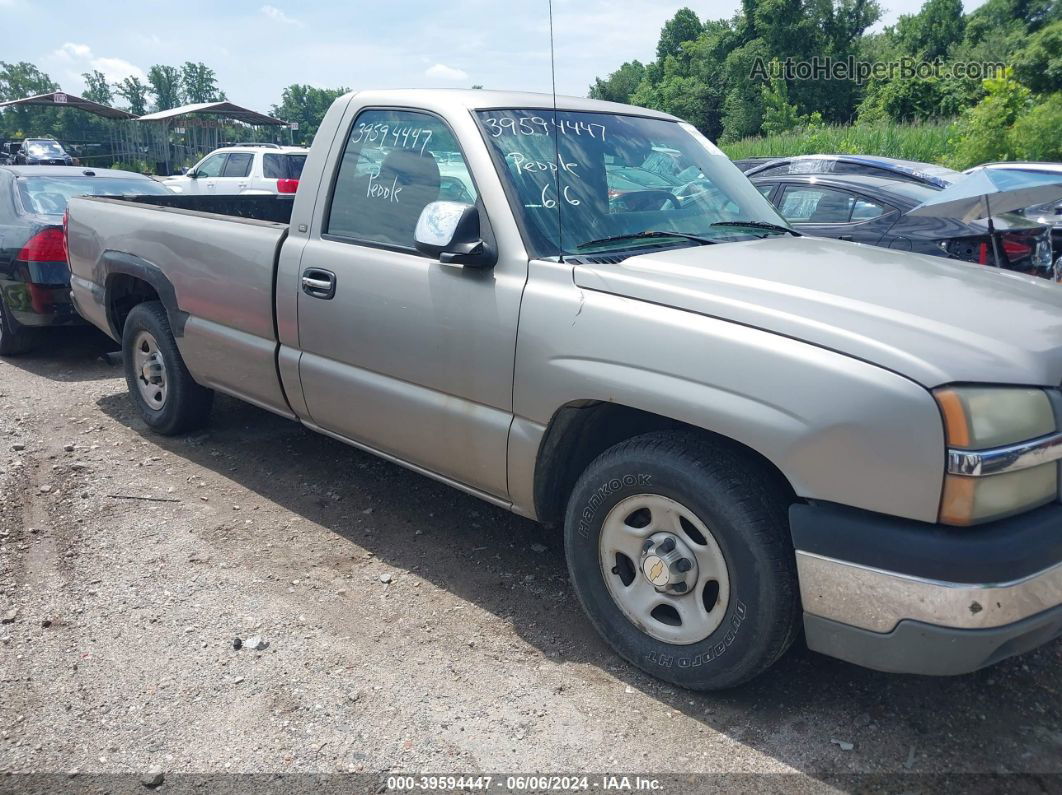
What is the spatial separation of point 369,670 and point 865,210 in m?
6.73

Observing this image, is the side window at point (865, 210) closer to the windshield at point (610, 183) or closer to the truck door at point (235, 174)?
the windshield at point (610, 183)

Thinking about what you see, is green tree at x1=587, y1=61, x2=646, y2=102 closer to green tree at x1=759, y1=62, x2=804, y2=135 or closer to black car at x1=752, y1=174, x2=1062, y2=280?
green tree at x1=759, y1=62, x2=804, y2=135

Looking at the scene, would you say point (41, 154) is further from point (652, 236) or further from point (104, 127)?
point (652, 236)

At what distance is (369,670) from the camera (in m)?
3.11

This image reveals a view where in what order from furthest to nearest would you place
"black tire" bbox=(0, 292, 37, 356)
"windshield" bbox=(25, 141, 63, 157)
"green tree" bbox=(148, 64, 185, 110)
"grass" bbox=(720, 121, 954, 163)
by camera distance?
"green tree" bbox=(148, 64, 185, 110)
"windshield" bbox=(25, 141, 63, 157)
"grass" bbox=(720, 121, 954, 163)
"black tire" bbox=(0, 292, 37, 356)

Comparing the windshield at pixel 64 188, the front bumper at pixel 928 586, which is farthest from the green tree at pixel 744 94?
the front bumper at pixel 928 586

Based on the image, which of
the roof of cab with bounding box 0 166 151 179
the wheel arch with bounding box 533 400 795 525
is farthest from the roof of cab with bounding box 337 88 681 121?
the roof of cab with bounding box 0 166 151 179

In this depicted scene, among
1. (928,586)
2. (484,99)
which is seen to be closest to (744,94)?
(484,99)

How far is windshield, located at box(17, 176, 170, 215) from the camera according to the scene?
7.46m

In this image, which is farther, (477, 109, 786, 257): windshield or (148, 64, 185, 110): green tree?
(148, 64, 185, 110): green tree

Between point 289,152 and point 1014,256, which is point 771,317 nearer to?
point 1014,256

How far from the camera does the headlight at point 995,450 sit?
2273mm

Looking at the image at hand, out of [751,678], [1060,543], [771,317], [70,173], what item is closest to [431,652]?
[751,678]

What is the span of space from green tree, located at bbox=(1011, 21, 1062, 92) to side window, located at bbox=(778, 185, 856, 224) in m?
32.6
